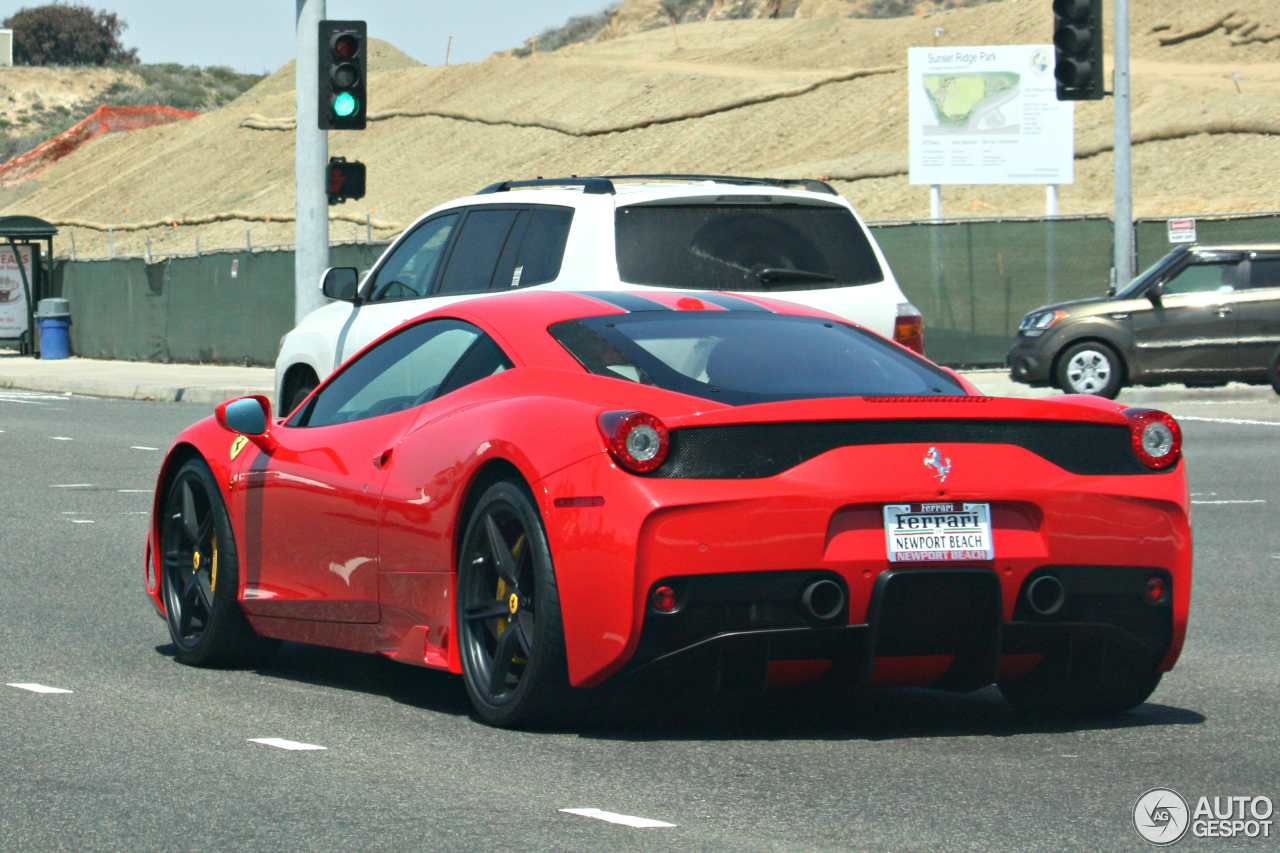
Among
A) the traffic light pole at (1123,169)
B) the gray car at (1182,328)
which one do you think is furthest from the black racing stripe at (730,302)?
the traffic light pole at (1123,169)

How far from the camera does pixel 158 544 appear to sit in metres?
7.50

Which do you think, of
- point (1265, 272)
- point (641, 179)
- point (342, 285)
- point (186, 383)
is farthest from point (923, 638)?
point (186, 383)

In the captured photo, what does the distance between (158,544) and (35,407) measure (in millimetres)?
16127

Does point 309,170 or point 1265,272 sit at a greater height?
point 309,170

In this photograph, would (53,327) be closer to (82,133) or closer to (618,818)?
(618,818)

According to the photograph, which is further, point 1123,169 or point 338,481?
point 1123,169

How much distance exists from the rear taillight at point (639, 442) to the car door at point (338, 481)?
1.27m

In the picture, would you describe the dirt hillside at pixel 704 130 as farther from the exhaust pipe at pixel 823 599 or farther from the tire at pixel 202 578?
the exhaust pipe at pixel 823 599

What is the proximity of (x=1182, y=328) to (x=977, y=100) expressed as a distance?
14.4m

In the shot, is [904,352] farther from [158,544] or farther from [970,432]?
[158,544]

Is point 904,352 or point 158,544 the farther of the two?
point 158,544

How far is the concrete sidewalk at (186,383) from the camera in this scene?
72.4ft

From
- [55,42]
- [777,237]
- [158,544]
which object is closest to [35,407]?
[777,237]

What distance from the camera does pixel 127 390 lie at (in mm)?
26312
